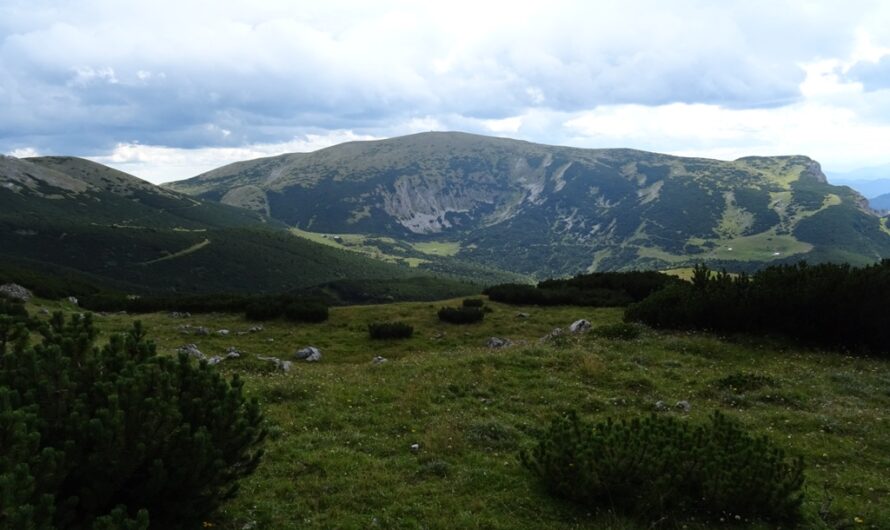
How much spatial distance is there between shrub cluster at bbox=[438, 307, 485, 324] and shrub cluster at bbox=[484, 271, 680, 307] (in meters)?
8.41

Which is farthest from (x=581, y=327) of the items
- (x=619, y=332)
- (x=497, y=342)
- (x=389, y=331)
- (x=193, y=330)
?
(x=193, y=330)

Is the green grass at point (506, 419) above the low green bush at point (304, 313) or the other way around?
above

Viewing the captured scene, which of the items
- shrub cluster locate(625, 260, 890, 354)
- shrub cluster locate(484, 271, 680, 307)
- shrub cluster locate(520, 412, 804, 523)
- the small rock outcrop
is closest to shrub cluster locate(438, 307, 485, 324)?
shrub cluster locate(484, 271, 680, 307)

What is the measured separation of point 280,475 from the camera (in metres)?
12.6

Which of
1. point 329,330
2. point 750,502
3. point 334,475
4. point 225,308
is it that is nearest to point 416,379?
point 334,475

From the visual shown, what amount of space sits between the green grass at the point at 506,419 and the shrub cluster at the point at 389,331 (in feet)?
21.6

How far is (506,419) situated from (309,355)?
1807 cm

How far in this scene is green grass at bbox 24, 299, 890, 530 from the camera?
11.1m

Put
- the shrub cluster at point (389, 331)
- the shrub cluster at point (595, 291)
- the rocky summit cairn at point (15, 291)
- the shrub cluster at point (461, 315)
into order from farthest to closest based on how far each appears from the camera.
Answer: the shrub cluster at point (595, 291) < the rocky summit cairn at point (15, 291) < the shrub cluster at point (461, 315) < the shrub cluster at point (389, 331)

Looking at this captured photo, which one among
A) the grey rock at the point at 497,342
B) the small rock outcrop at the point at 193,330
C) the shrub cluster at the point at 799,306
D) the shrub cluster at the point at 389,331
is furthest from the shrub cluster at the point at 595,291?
the small rock outcrop at the point at 193,330

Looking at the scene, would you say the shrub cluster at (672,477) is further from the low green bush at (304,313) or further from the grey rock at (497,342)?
the low green bush at (304,313)

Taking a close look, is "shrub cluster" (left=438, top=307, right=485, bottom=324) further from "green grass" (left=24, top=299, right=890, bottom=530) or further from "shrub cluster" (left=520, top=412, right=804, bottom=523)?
"shrub cluster" (left=520, top=412, right=804, bottom=523)

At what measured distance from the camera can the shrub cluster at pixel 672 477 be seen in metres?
10.7

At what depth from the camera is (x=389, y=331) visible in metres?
38.6
